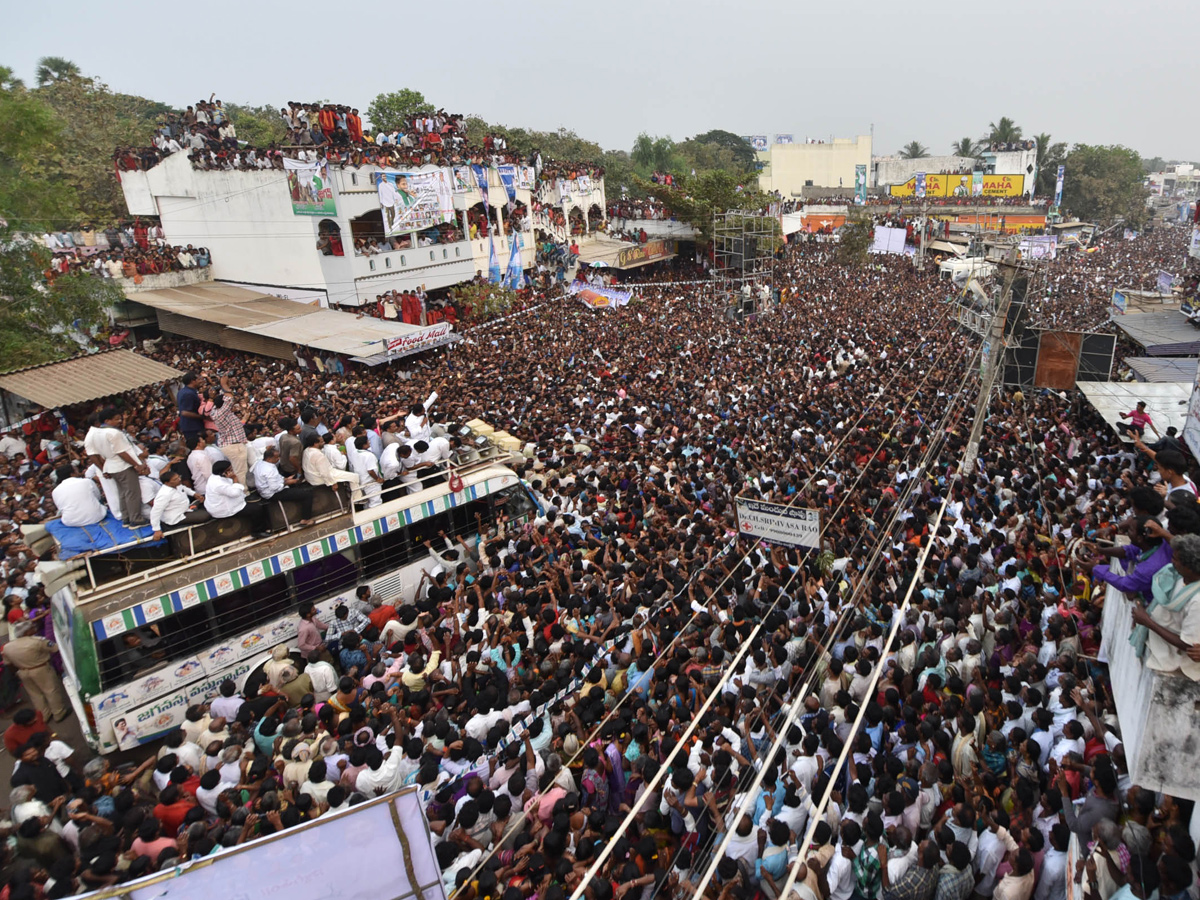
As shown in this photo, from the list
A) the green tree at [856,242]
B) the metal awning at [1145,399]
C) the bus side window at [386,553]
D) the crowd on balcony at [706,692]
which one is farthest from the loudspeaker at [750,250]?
the bus side window at [386,553]

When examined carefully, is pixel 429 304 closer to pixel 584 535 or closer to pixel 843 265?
pixel 584 535

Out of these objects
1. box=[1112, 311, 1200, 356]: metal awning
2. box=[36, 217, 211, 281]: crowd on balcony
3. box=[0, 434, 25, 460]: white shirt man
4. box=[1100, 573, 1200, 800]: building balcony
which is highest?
box=[36, 217, 211, 281]: crowd on balcony

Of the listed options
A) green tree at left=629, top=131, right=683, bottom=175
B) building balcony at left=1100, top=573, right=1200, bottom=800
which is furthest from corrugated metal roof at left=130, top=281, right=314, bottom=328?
green tree at left=629, top=131, right=683, bottom=175

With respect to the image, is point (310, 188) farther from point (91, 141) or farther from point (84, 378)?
point (91, 141)

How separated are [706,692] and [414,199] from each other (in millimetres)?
23445

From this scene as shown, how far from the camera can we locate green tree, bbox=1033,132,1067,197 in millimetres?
67500

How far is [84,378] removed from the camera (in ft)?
43.5

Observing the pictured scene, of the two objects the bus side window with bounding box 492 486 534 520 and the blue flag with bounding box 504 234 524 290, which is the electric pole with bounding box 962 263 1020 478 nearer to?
the bus side window with bounding box 492 486 534 520

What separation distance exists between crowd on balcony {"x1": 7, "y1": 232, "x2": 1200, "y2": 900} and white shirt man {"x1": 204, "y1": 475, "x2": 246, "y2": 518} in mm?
197

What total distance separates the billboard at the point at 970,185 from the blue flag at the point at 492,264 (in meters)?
47.1

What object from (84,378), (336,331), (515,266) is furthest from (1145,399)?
(515,266)

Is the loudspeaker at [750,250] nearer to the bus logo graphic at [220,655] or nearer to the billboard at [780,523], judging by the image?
the billboard at [780,523]

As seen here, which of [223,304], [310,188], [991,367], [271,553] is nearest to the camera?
[271,553]

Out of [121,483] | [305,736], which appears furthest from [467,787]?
[121,483]
